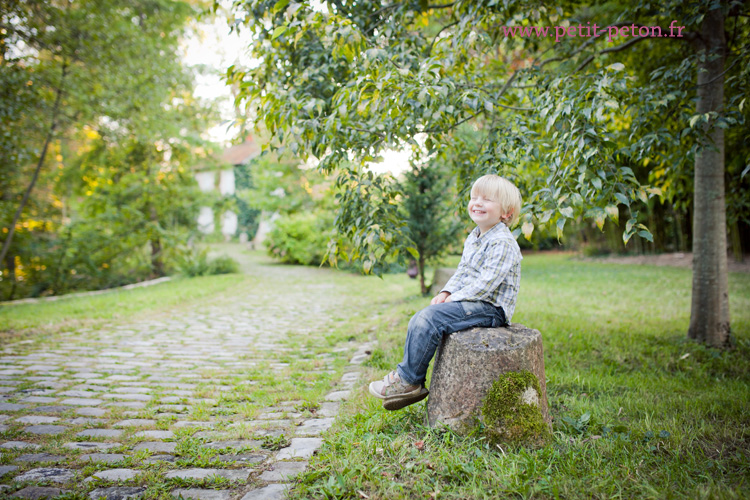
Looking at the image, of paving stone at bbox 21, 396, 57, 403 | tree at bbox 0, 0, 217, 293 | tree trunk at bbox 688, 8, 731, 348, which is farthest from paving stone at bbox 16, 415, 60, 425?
tree trunk at bbox 688, 8, 731, 348

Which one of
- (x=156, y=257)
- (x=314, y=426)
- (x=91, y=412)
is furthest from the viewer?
(x=156, y=257)

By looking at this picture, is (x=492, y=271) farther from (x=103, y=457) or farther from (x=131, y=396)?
(x=131, y=396)

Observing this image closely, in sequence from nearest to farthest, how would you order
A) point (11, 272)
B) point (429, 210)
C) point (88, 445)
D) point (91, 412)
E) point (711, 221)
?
point (88, 445) → point (91, 412) → point (711, 221) → point (429, 210) → point (11, 272)

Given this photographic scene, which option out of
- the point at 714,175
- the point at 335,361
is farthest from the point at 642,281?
the point at 335,361

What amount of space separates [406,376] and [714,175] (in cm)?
450

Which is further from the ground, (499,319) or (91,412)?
(499,319)

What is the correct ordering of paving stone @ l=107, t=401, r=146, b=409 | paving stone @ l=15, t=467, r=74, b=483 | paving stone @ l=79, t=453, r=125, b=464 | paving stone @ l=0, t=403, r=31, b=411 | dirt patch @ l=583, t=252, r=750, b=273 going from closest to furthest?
paving stone @ l=15, t=467, r=74, b=483, paving stone @ l=79, t=453, r=125, b=464, paving stone @ l=0, t=403, r=31, b=411, paving stone @ l=107, t=401, r=146, b=409, dirt patch @ l=583, t=252, r=750, b=273

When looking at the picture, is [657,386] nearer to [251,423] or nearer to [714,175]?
[714,175]

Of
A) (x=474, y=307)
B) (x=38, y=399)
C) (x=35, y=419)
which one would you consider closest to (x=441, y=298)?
(x=474, y=307)

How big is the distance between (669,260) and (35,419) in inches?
658

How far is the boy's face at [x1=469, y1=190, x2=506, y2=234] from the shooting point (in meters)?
2.78

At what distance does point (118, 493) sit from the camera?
225 centimetres

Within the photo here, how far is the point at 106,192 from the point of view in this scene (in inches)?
493

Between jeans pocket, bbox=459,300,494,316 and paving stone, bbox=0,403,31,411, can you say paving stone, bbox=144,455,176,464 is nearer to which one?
paving stone, bbox=0,403,31,411
